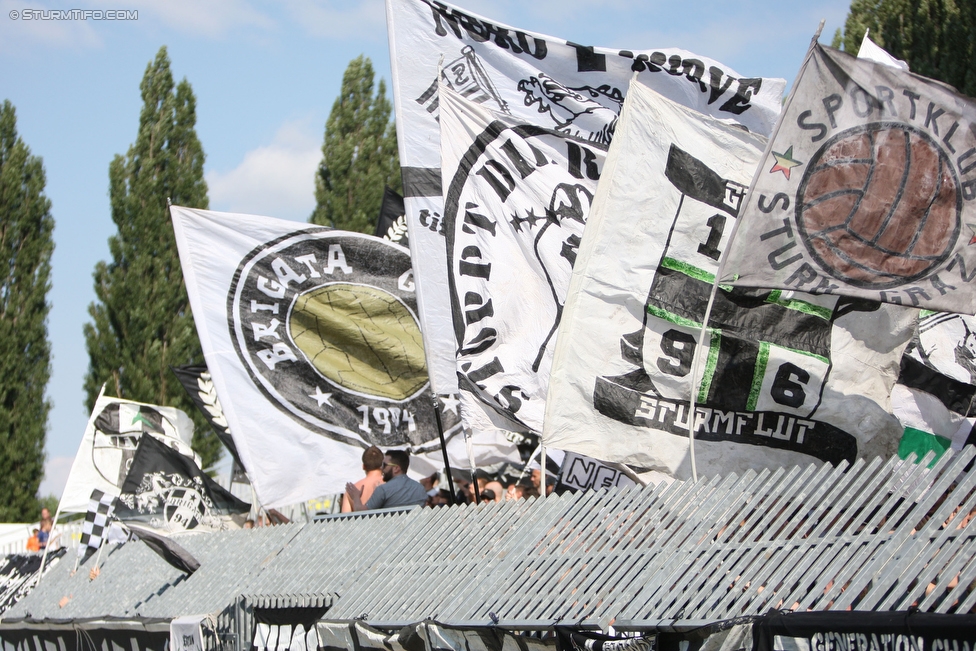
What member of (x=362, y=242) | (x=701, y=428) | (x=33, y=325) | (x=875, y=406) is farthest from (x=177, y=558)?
(x=33, y=325)

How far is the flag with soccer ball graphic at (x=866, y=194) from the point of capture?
6.44 m

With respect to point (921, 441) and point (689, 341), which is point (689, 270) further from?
point (921, 441)

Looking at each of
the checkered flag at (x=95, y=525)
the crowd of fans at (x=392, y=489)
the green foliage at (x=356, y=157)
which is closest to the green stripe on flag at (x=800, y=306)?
the crowd of fans at (x=392, y=489)

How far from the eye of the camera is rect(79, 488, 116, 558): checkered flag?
11.8 metres

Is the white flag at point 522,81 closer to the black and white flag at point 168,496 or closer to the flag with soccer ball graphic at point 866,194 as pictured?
the flag with soccer ball graphic at point 866,194

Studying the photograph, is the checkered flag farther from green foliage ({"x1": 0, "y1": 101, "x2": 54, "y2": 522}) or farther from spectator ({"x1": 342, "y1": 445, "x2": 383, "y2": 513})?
green foliage ({"x1": 0, "y1": 101, "x2": 54, "y2": 522})

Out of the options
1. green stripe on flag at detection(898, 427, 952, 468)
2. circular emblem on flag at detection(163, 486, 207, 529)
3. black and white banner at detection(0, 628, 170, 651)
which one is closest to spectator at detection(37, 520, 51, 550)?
black and white banner at detection(0, 628, 170, 651)

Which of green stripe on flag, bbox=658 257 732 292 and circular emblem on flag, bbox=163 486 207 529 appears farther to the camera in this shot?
circular emblem on flag, bbox=163 486 207 529

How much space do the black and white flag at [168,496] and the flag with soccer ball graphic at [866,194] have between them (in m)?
8.01

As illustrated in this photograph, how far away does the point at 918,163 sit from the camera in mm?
6492

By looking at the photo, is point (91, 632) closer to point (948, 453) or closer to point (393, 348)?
point (393, 348)

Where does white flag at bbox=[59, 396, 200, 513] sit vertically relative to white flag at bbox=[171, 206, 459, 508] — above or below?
below

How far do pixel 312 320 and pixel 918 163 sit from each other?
20.9 ft

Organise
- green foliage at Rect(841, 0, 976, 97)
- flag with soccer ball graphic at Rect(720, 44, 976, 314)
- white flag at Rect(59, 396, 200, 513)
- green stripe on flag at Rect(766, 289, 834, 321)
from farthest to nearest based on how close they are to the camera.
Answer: green foliage at Rect(841, 0, 976, 97), white flag at Rect(59, 396, 200, 513), green stripe on flag at Rect(766, 289, 834, 321), flag with soccer ball graphic at Rect(720, 44, 976, 314)
